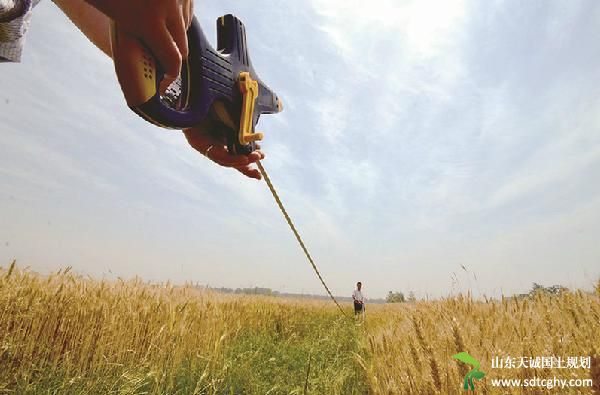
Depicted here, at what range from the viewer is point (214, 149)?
1474 mm

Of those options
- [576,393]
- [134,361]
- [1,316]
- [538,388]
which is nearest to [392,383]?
[538,388]

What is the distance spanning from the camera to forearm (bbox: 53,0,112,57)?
1061mm

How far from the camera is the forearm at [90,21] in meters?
1.06

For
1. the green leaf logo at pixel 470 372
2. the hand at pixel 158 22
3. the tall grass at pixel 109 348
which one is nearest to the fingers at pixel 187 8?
the hand at pixel 158 22

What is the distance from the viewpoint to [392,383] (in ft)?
5.34

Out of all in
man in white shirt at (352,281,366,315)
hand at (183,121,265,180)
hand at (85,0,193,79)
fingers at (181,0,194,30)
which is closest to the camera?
hand at (85,0,193,79)

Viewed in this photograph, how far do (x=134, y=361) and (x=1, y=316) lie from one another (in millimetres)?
1237

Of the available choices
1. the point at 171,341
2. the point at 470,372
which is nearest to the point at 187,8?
the point at 470,372

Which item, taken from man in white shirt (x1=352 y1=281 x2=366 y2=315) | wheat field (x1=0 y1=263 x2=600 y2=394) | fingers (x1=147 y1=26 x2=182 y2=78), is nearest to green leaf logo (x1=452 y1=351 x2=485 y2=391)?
wheat field (x1=0 y1=263 x2=600 y2=394)

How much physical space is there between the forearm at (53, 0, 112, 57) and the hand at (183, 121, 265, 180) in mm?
420

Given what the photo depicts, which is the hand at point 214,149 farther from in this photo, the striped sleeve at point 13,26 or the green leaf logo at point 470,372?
the green leaf logo at point 470,372

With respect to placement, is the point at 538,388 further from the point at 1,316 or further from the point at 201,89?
the point at 1,316

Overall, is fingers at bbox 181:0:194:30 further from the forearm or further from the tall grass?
the tall grass

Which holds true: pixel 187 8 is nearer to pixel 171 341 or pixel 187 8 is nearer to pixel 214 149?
pixel 214 149
